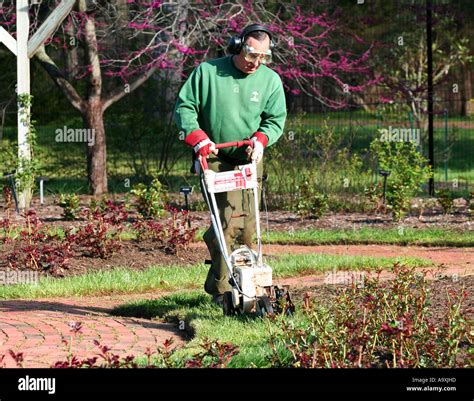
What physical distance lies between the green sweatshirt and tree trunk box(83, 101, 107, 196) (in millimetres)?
8691

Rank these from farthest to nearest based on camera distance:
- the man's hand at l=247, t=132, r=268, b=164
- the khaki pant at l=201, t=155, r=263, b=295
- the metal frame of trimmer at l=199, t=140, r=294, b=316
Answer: the khaki pant at l=201, t=155, r=263, b=295
the man's hand at l=247, t=132, r=268, b=164
the metal frame of trimmer at l=199, t=140, r=294, b=316

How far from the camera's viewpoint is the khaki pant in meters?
7.71

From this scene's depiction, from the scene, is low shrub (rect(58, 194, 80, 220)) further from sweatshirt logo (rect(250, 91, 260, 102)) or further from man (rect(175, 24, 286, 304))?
sweatshirt logo (rect(250, 91, 260, 102))

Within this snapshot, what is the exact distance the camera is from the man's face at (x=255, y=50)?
7.35 m

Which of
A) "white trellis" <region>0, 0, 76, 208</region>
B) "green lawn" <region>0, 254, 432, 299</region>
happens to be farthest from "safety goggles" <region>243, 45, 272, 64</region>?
"white trellis" <region>0, 0, 76, 208</region>

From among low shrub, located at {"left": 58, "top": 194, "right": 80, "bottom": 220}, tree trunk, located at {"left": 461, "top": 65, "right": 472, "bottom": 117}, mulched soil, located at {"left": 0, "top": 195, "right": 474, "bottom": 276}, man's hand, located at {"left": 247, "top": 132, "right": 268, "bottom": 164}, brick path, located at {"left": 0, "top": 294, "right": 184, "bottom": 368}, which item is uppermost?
tree trunk, located at {"left": 461, "top": 65, "right": 472, "bottom": 117}

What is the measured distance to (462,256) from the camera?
10.7m

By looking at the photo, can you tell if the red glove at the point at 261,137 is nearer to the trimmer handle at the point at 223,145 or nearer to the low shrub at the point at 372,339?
the trimmer handle at the point at 223,145

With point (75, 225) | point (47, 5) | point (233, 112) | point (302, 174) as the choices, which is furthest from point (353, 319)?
point (47, 5)

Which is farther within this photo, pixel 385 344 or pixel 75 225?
pixel 75 225

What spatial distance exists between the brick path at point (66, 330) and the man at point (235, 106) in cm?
89

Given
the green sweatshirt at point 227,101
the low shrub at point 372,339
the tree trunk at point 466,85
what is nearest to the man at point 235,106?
the green sweatshirt at point 227,101
